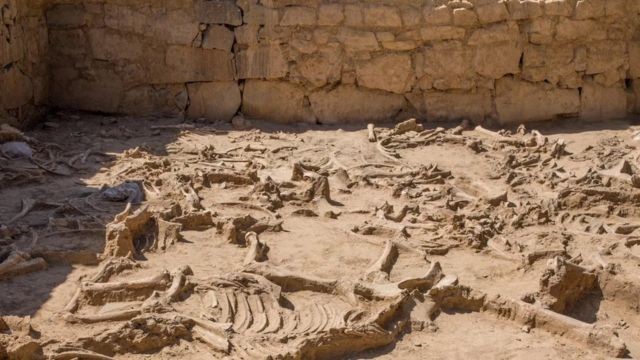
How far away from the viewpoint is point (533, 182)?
7445 millimetres

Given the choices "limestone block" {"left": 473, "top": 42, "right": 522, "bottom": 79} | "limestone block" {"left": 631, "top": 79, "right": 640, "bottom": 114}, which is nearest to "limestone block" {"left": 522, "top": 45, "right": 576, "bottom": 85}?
"limestone block" {"left": 473, "top": 42, "right": 522, "bottom": 79}

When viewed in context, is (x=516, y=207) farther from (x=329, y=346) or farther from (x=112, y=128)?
(x=112, y=128)

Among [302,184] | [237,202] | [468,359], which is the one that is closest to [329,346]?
[468,359]

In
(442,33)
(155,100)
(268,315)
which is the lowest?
(268,315)

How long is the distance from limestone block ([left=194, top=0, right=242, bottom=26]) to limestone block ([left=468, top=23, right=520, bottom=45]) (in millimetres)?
2773

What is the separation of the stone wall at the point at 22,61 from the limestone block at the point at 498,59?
16.6 feet

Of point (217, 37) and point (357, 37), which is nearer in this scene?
point (357, 37)

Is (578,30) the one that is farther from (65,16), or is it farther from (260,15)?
(65,16)

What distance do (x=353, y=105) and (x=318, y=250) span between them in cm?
462

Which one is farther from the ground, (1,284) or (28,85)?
(28,85)

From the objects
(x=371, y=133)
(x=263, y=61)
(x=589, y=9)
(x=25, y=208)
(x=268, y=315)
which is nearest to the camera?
(x=268, y=315)

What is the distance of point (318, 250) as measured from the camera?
18.5 feet

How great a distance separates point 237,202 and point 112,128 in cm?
344

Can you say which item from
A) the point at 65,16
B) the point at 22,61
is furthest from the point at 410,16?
the point at 22,61
